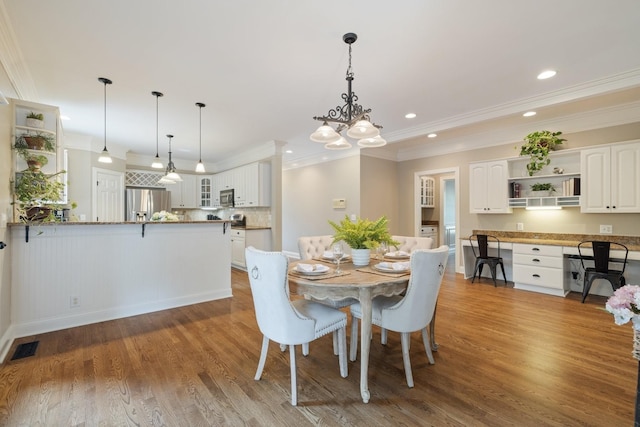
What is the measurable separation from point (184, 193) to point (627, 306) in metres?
8.13

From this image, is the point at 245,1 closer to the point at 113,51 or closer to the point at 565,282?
the point at 113,51

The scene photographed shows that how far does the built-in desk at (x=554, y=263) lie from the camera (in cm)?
397

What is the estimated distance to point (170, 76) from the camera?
121 inches

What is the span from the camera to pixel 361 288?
1911 millimetres

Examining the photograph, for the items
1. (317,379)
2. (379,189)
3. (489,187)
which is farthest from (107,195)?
(489,187)

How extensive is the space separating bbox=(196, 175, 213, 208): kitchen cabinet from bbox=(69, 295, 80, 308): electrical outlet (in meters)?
5.02

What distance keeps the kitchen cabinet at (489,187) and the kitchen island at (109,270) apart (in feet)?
13.9

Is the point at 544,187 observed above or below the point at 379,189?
below

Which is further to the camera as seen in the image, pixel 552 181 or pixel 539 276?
pixel 552 181

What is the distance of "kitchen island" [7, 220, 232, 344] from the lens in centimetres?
287

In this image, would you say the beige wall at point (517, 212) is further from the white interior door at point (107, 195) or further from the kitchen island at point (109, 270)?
the white interior door at point (107, 195)

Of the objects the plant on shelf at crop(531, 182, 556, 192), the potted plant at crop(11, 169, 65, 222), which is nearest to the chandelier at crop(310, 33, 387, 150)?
the potted plant at crop(11, 169, 65, 222)

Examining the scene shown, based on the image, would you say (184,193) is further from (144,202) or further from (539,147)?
(539,147)

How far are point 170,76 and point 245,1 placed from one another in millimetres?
1508
